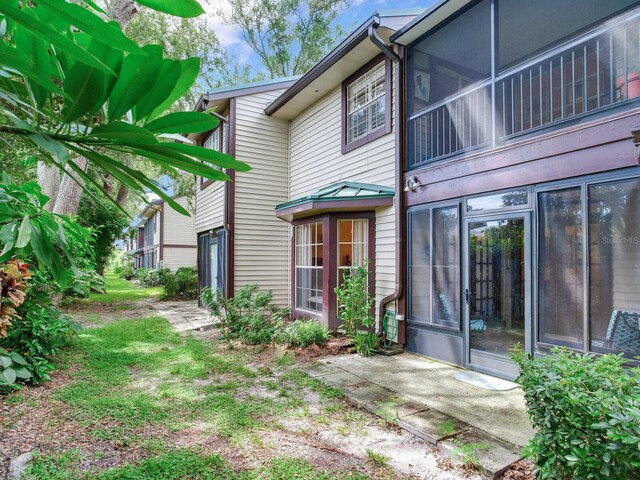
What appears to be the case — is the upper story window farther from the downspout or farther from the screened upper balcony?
the screened upper balcony

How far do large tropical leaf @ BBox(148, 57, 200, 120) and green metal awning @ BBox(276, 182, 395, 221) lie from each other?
5.72m

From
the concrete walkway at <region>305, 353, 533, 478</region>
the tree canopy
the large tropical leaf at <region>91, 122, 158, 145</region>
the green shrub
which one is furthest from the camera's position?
the green shrub

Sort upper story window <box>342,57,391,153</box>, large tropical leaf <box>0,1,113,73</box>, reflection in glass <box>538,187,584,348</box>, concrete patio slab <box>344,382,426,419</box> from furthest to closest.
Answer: upper story window <box>342,57,391,153</box>
reflection in glass <box>538,187,584,348</box>
concrete patio slab <box>344,382,426,419</box>
large tropical leaf <box>0,1,113,73</box>

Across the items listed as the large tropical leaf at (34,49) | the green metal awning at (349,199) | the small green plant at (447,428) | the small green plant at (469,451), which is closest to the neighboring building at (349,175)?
the green metal awning at (349,199)

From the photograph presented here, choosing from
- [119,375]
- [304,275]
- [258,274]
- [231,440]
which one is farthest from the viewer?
[258,274]

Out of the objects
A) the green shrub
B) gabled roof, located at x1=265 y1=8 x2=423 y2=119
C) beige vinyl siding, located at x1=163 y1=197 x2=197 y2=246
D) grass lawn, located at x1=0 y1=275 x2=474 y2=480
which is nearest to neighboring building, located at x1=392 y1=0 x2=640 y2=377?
gabled roof, located at x1=265 y1=8 x2=423 y2=119

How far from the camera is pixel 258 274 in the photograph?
9242mm

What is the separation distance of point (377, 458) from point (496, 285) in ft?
9.75

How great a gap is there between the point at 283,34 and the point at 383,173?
1460 cm

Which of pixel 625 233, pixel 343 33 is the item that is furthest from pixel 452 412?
pixel 343 33

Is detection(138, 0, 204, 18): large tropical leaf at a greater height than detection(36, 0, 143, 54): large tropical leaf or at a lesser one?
greater

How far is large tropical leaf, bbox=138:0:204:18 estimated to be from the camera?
24.8 inches

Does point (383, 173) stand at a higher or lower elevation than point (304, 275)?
higher

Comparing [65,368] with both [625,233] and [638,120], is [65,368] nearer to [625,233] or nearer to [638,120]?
[625,233]
